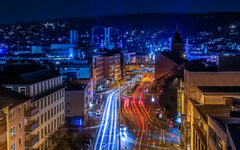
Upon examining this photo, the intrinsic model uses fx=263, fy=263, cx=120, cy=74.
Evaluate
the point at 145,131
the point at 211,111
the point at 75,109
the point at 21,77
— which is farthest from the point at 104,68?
the point at 211,111

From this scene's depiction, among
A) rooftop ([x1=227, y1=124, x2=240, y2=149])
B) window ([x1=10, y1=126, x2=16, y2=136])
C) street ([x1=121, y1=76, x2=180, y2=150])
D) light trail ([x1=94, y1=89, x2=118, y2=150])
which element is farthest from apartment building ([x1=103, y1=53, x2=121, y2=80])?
rooftop ([x1=227, y1=124, x2=240, y2=149])

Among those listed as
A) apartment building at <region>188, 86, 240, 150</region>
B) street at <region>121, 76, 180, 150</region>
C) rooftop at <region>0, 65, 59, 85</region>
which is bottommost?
street at <region>121, 76, 180, 150</region>

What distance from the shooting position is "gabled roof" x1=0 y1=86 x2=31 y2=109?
11198 mm

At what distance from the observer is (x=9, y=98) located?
12.0 m

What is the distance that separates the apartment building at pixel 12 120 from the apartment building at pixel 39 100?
712 mm

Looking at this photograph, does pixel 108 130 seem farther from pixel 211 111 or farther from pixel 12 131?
pixel 211 111

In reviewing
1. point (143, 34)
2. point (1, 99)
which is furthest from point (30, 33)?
point (1, 99)

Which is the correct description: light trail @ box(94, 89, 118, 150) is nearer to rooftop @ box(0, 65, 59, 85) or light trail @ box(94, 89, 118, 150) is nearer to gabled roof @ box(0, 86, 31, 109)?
rooftop @ box(0, 65, 59, 85)

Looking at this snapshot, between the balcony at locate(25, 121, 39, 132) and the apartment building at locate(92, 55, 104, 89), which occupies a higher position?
the apartment building at locate(92, 55, 104, 89)

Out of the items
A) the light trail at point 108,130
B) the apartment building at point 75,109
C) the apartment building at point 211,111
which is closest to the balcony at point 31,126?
the light trail at point 108,130

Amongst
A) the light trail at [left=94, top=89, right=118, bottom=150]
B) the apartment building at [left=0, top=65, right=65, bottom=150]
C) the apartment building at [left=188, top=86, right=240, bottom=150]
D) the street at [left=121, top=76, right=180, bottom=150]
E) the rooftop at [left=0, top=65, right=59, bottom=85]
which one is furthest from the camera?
the street at [left=121, top=76, right=180, bottom=150]

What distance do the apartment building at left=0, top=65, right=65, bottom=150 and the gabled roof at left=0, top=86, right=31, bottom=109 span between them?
0.86m

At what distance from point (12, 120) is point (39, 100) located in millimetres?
4010

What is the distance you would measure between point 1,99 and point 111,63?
1680 inches
